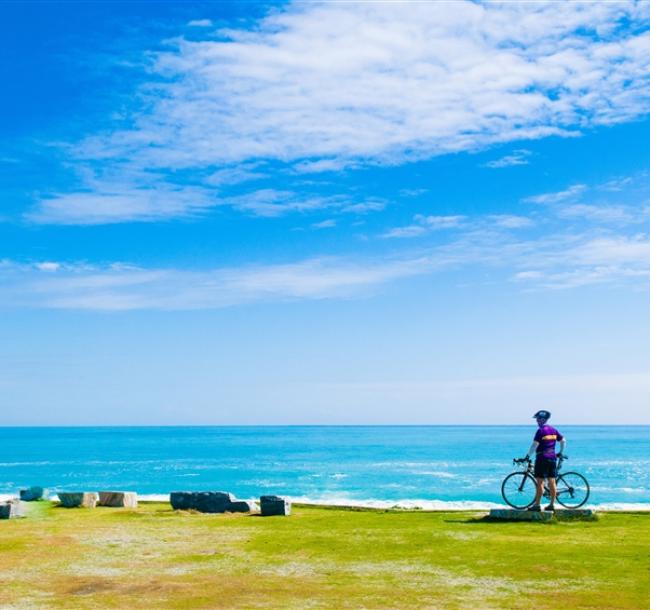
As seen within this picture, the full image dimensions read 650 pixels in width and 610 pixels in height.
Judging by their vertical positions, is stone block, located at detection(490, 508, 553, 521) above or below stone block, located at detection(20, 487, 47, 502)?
above

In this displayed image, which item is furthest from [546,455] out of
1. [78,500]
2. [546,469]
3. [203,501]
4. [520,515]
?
[78,500]

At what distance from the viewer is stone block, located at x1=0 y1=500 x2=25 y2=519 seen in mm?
20219

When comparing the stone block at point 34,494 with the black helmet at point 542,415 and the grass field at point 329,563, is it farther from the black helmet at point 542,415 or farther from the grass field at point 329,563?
the black helmet at point 542,415

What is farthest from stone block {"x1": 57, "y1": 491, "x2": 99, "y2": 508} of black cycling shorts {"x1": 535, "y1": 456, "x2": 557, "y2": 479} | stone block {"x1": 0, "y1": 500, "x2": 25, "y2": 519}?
black cycling shorts {"x1": 535, "y1": 456, "x2": 557, "y2": 479}

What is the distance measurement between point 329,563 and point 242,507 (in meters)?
8.88

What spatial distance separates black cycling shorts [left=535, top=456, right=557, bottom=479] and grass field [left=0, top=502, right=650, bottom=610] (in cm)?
147

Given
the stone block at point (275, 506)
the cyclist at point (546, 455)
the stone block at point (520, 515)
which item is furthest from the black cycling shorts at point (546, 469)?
the stone block at point (275, 506)

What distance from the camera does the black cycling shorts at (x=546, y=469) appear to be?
712 inches

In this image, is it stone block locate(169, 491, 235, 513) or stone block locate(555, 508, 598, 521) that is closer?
stone block locate(555, 508, 598, 521)

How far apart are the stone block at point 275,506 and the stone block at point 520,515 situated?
5375mm

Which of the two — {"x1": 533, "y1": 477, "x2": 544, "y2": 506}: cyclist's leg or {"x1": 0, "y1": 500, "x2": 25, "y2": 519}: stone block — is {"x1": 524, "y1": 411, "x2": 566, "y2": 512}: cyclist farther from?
{"x1": 0, "y1": 500, "x2": 25, "y2": 519}: stone block

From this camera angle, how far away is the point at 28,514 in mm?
21078

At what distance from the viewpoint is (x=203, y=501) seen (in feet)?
71.5

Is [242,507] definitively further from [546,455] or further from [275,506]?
[546,455]
